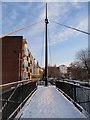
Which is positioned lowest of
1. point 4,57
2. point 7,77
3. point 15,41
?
point 7,77

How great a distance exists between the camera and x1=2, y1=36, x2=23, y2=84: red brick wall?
4334 cm

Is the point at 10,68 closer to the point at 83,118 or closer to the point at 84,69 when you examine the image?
the point at 84,69

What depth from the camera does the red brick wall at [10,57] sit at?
43.3 meters

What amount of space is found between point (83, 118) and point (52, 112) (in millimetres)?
1044

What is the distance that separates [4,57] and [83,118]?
40.6 m

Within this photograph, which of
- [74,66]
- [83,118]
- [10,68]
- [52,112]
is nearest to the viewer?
[83,118]

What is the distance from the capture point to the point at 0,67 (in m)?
45.2

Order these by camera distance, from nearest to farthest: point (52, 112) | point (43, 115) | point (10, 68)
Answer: point (43, 115), point (52, 112), point (10, 68)

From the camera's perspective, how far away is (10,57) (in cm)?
4459

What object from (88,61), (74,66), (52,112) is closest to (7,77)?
(88,61)

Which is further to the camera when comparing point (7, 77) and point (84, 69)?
point (84, 69)

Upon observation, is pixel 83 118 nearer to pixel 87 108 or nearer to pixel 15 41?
pixel 87 108

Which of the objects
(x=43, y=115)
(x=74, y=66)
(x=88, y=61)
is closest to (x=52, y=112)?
(x=43, y=115)

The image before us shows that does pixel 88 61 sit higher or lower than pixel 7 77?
higher
